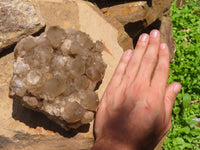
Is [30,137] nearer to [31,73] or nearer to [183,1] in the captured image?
[31,73]

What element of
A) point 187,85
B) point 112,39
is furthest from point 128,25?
point 187,85

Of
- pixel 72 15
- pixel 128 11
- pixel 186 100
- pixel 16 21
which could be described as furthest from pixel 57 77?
pixel 186 100

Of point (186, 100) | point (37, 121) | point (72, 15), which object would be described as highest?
point (72, 15)

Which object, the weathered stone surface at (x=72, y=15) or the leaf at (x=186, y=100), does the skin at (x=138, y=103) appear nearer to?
the weathered stone surface at (x=72, y=15)

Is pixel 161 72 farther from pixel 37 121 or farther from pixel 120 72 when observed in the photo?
pixel 37 121

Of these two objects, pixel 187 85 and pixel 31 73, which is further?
pixel 187 85

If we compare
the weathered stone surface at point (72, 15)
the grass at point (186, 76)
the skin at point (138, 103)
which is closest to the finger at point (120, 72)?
the skin at point (138, 103)

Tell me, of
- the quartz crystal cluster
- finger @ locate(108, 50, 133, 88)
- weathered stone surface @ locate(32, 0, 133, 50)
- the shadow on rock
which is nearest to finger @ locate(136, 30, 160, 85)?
finger @ locate(108, 50, 133, 88)
